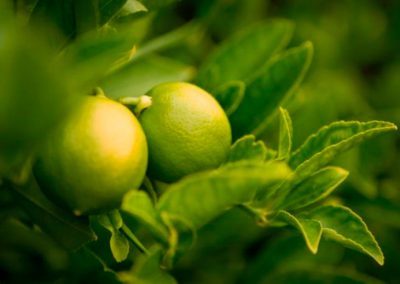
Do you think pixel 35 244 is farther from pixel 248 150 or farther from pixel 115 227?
pixel 248 150

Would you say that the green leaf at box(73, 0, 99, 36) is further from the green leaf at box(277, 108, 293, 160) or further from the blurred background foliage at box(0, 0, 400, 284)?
the green leaf at box(277, 108, 293, 160)

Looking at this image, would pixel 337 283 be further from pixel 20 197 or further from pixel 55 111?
pixel 55 111

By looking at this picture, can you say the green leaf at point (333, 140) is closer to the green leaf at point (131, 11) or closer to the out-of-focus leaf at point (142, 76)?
the green leaf at point (131, 11)

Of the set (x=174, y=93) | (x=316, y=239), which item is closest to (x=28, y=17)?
(x=174, y=93)

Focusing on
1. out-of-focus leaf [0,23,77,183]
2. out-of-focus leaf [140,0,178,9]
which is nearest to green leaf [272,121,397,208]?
out-of-focus leaf [140,0,178,9]

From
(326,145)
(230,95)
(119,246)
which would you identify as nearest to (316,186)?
(326,145)
